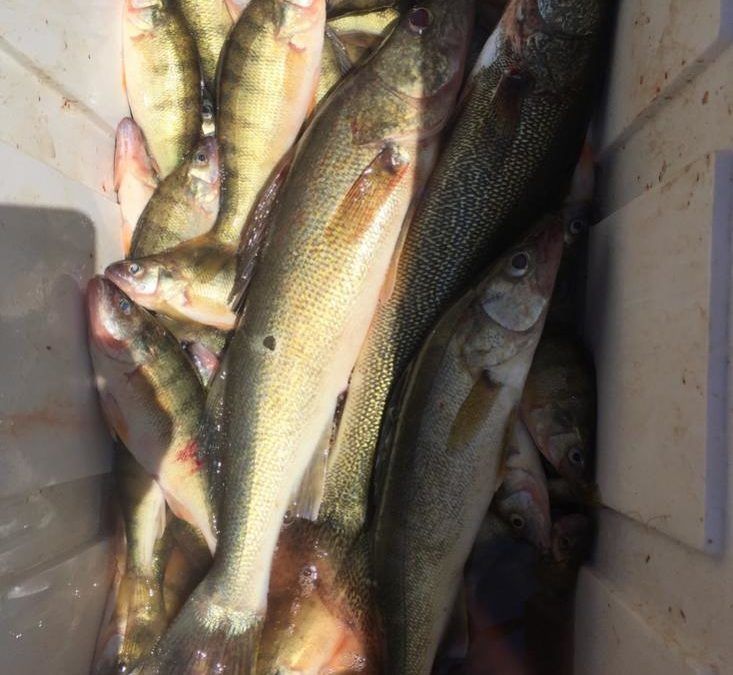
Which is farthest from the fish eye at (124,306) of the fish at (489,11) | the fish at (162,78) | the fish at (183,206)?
the fish at (489,11)

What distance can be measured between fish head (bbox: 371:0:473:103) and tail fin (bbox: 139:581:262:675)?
1757 millimetres

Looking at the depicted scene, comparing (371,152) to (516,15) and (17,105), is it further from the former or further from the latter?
(17,105)

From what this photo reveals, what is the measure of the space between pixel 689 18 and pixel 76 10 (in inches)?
77.2

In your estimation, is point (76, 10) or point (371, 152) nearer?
point (371, 152)

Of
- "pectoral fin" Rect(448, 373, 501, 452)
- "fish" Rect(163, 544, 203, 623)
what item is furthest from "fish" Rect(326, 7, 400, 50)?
"fish" Rect(163, 544, 203, 623)

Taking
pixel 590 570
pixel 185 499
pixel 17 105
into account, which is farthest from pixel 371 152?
pixel 590 570

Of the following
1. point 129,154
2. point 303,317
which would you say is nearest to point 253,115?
point 129,154

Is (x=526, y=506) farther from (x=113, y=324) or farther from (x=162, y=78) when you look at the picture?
(x=162, y=78)

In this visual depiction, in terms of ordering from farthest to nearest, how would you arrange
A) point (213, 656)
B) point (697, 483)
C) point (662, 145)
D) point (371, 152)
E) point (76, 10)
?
point (76, 10) < point (371, 152) < point (213, 656) < point (662, 145) < point (697, 483)

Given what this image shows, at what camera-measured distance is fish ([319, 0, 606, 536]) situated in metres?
2.27

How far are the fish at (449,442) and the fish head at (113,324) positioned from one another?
0.93 m

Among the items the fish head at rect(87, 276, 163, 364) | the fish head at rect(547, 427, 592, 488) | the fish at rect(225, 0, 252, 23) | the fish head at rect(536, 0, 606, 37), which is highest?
the fish at rect(225, 0, 252, 23)

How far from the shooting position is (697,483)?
4.79ft

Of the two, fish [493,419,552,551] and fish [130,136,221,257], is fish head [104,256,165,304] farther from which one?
fish [493,419,552,551]
